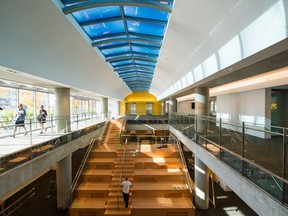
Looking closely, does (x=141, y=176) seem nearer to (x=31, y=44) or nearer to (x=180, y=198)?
(x=180, y=198)

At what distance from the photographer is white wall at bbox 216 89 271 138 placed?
9.83m

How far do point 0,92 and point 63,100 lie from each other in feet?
12.4

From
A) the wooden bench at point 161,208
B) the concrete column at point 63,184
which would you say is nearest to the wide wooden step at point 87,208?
the concrete column at point 63,184

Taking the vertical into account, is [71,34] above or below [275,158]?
above

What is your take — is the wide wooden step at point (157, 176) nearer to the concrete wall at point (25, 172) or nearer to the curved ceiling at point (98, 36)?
the concrete wall at point (25, 172)

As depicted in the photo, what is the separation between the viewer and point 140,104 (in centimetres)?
4094

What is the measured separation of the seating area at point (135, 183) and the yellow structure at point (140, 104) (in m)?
25.2

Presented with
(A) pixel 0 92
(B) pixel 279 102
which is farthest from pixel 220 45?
(A) pixel 0 92

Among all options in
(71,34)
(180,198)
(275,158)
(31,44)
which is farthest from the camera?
(180,198)

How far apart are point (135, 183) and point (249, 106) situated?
846 cm

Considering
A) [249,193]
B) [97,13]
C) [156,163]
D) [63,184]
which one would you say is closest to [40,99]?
[63,184]

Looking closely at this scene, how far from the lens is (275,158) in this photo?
365 cm

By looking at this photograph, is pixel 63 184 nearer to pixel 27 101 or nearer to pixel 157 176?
pixel 157 176

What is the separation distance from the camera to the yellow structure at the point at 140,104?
39.9 m
